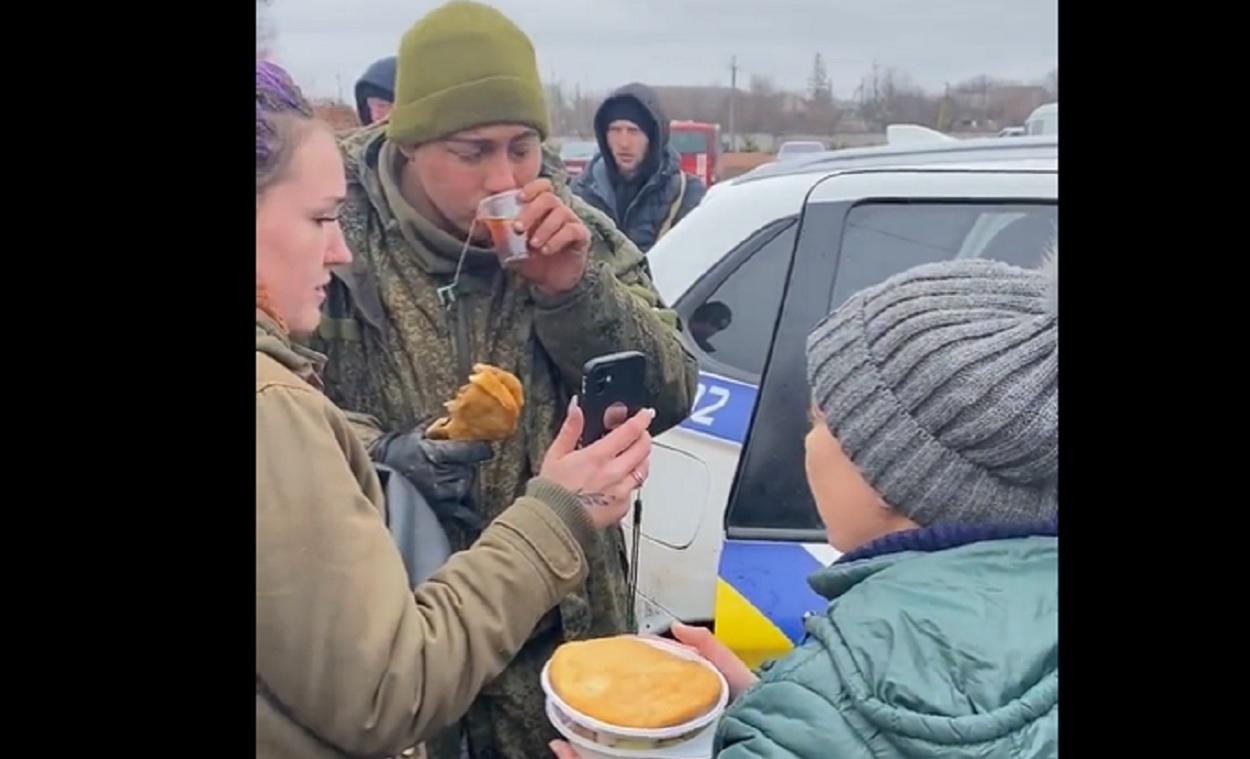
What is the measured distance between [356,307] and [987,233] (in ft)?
2.85

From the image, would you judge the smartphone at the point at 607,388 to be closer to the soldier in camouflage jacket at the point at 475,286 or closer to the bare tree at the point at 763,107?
the soldier in camouflage jacket at the point at 475,286

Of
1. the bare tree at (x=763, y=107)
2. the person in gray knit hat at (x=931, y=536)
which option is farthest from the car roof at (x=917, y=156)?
the person in gray knit hat at (x=931, y=536)

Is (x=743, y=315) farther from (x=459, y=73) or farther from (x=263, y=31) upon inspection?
(x=263, y=31)

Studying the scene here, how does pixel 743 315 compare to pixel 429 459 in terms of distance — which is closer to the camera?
pixel 429 459

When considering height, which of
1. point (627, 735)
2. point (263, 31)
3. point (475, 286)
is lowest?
point (627, 735)

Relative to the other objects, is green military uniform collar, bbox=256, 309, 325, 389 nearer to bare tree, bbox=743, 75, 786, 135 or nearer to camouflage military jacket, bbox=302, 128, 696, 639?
camouflage military jacket, bbox=302, 128, 696, 639

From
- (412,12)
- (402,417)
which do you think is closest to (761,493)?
(402,417)

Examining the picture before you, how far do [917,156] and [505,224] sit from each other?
0.73 m

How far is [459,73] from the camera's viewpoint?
1293 millimetres

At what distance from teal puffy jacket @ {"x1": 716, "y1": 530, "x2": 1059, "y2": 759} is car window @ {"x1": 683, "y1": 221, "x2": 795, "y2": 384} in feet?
1.15

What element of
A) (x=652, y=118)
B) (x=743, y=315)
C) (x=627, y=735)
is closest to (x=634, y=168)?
(x=652, y=118)

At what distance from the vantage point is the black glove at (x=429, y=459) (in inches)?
52.3
